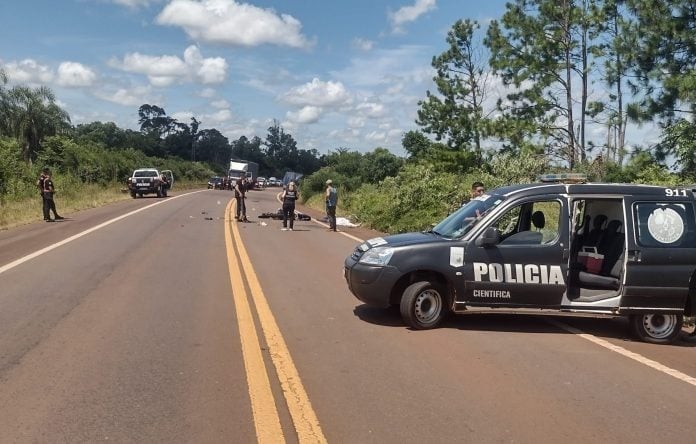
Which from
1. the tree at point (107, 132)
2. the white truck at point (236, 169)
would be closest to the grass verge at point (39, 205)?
the white truck at point (236, 169)

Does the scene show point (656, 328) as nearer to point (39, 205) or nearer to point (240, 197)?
point (240, 197)

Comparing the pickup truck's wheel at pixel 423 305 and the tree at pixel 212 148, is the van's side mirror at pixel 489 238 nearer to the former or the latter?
the pickup truck's wheel at pixel 423 305

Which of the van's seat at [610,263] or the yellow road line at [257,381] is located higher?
the van's seat at [610,263]

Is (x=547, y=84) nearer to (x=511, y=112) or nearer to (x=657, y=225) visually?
(x=511, y=112)

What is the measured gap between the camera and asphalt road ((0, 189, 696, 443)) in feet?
15.2

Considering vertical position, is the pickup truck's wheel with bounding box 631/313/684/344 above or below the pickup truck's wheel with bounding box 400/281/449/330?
below

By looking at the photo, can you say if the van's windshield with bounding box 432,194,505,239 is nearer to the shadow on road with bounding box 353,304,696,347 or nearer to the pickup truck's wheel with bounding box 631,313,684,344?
the shadow on road with bounding box 353,304,696,347

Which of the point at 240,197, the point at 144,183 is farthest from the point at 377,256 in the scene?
the point at 144,183

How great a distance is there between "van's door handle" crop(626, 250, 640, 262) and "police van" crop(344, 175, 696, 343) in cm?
1

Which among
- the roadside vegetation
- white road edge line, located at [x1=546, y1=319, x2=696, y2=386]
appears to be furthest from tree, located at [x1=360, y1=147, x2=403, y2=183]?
white road edge line, located at [x1=546, y1=319, x2=696, y2=386]

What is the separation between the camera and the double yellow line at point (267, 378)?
4.54 metres

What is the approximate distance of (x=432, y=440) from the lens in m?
4.44

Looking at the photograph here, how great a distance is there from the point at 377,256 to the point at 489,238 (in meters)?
1.30

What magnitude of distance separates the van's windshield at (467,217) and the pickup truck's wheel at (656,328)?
2.05 m
